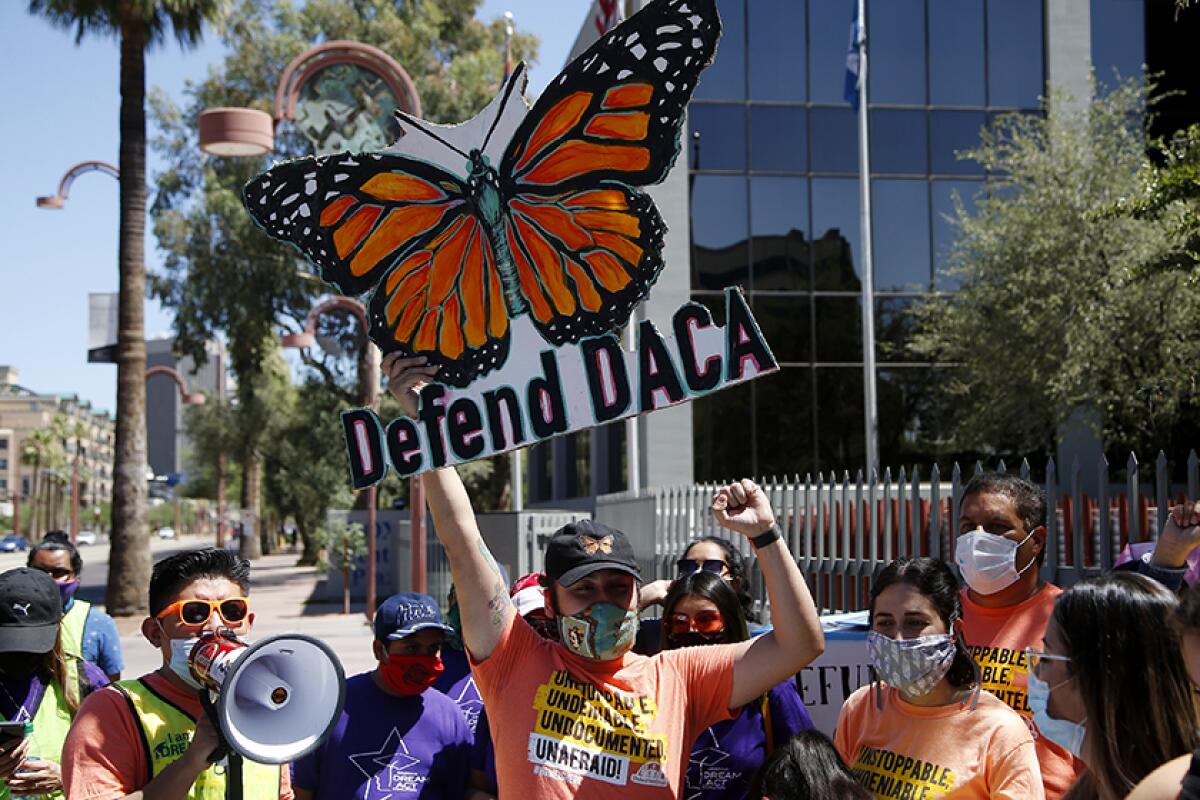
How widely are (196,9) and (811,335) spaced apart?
12702 mm

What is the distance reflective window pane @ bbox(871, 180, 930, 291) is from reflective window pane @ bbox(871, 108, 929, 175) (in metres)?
0.31

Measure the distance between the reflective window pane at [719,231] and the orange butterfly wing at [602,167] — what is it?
20.9m

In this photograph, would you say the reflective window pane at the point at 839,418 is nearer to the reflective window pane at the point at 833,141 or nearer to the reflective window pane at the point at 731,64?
the reflective window pane at the point at 833,141

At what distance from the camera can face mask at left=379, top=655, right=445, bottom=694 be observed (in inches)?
163

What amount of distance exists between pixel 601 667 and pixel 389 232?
5.37 feet

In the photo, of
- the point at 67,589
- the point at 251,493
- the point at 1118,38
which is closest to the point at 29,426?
the point at 251,493

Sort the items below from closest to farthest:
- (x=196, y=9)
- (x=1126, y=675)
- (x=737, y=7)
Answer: (x=1126, y=675) < (x=196, y=9) < (x=737, y=7)

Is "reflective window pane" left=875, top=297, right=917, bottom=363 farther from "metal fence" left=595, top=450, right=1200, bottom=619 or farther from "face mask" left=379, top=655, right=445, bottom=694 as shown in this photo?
"face mask" left=379, top=655, right=445, bottom=694

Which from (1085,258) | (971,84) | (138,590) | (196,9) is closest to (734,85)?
(971,84)

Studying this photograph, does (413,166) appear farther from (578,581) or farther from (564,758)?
(564,758)

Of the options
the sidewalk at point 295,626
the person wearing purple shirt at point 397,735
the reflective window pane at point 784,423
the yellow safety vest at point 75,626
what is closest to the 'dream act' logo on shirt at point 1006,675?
the person wearing purple shirt at point 397,735

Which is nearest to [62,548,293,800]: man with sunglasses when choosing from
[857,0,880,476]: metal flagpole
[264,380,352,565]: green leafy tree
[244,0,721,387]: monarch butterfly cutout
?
[244,0,721,387]: monarch butterfly cutout

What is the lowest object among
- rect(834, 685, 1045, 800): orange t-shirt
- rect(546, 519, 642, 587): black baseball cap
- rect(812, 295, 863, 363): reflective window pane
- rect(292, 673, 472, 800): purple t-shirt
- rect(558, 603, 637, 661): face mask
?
rect(292, 673, 472, 800): purple t-shirt

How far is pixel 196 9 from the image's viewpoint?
71.3ft
